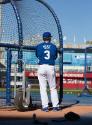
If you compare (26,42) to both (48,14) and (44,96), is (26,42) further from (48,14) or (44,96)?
(44,96)

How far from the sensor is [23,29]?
41.8 feet

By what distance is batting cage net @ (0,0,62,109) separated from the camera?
12.1m

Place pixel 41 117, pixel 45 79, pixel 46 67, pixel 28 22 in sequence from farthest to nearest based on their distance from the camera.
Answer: pixel 28 22 < pixel 45 79 < pixel 46 67 < pixel 41 117

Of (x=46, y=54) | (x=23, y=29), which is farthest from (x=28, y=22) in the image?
(x=46, y=54)

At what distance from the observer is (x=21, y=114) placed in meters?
10.0

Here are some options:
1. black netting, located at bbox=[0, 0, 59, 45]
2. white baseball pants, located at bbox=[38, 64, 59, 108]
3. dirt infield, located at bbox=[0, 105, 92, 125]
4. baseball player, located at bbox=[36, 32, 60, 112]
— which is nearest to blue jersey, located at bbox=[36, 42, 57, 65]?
baseball player, located at bbox=[36, 32, 60, 112]

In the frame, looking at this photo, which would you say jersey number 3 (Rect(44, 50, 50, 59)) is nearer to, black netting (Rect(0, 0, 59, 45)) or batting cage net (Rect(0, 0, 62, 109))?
batting cage net (Rect(0, 0, 62, 109))

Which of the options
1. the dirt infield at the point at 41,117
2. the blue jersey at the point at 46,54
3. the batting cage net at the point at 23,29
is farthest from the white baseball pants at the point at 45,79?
the batting cage net at the point at 23,29

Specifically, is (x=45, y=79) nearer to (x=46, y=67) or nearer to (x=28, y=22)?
(x=46, y=67)

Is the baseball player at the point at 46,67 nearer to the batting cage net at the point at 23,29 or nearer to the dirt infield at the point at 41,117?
the dirt infield at the point at 41,117

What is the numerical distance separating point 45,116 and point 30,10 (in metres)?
4.21

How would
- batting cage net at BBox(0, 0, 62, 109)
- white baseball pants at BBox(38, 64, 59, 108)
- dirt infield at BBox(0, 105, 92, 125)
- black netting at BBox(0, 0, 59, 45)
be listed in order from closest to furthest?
dirt infield at BBox(0, 105, 92, 125) → white baseball pants at BBox(38, 64, 59, 108) → batting cage net at BBox(0, 0, 62, 109) → black netting at BBox(0, 0, 59, 45)

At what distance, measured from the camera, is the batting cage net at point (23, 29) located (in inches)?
476

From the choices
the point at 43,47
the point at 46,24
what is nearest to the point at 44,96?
the point at 43,47
